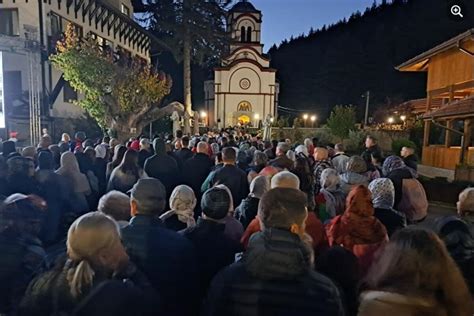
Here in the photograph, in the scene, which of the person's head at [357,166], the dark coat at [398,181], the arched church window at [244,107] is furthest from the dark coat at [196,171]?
the arched church window at [244,107]

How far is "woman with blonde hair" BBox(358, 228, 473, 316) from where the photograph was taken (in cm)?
185

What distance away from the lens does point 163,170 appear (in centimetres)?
651

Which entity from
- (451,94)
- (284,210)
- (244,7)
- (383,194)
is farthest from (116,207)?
Result: (244,7)

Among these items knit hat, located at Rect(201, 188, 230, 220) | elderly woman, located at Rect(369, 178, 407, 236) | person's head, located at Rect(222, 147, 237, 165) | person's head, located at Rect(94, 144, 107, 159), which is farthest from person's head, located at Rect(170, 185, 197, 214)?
person's head, located at Rect(94, 144, 107, 159)

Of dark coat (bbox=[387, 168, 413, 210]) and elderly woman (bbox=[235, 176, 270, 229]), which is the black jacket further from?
dark coat (bbox=[387, 168, 413, 210])

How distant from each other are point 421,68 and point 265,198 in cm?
2214

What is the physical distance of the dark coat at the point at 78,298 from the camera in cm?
194

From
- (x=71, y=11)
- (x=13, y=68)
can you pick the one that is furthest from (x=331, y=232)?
(x=71, y=11)

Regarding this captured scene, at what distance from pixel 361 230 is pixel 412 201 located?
101 inches

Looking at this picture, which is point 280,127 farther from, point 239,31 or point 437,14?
point 437,14

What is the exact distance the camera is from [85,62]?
1802 cm

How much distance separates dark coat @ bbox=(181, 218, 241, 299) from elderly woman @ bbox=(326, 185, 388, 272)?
822mm

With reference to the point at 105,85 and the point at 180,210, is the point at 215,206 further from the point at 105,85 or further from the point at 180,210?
the point at 105,85

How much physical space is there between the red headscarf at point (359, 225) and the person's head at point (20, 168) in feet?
11.9
